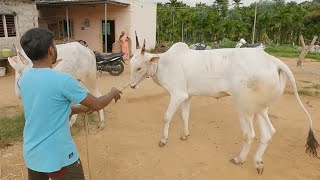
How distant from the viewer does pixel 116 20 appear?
16.2 meters

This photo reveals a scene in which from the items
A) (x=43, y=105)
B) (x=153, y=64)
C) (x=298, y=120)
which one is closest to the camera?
(x=43, y=105)

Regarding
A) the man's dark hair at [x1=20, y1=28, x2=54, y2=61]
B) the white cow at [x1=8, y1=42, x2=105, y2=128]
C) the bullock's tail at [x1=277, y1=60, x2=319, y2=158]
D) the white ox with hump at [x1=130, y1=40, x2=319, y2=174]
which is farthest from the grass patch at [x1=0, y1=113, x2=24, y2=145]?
the bullock's tail at [x1=277, y1=60, x2=319, y2=158]

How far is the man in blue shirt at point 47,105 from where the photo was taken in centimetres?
179

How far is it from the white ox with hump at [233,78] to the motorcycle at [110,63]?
20.1ft

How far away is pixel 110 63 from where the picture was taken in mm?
10484

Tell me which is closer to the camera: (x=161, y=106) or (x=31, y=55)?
(x=31, y=55)

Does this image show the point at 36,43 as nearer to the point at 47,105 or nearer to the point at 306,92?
the point at 47,105

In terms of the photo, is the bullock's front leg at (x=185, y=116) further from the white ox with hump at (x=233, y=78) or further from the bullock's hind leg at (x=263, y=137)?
the bullock's hind leg at (x=263, y=137)

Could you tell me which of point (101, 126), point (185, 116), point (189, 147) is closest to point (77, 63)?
point (101, 126)

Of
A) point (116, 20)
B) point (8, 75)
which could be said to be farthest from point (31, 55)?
point (116, 20)

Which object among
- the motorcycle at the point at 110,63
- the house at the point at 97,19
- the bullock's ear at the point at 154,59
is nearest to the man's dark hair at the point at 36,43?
the bullock's ear at the point at 154,59

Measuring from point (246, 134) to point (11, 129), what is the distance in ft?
12.8

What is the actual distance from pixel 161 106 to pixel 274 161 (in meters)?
3.08

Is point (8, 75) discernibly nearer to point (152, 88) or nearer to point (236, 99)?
point (152, 88)
